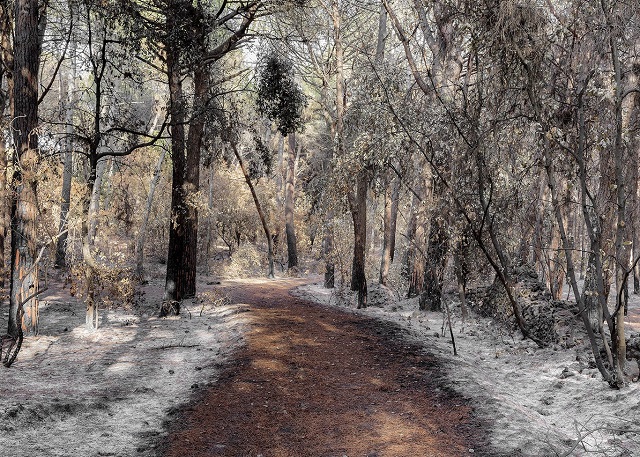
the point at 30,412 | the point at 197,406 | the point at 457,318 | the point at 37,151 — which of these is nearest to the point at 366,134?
the point at 457,318

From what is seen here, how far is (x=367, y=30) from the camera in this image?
21.0 meters

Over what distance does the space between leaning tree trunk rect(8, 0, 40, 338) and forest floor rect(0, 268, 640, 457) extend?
1085 millimetres

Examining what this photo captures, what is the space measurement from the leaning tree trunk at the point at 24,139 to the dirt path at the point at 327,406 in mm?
4269

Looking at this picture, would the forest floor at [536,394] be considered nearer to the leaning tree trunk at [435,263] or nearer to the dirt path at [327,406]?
the dirt path at [327,406]

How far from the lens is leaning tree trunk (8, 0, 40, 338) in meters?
9.51

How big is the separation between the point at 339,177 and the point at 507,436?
9833 mm

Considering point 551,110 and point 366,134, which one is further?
point 366,134

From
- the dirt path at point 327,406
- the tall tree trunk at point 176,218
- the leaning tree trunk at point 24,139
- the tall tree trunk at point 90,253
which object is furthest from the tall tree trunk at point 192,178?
the dirt path at point 327,406

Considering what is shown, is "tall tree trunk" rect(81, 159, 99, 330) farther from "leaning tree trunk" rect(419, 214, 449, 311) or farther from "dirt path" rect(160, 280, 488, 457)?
"leaning tree trunk" rect(419, 214, 449, 311)

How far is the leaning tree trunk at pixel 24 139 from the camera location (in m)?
9.51

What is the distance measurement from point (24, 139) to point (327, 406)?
7146 mm

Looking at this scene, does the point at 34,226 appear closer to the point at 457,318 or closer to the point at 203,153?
the point at 203,153

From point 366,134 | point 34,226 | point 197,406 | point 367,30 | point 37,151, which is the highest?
point 367,30

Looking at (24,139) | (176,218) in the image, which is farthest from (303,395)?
(176,218)
